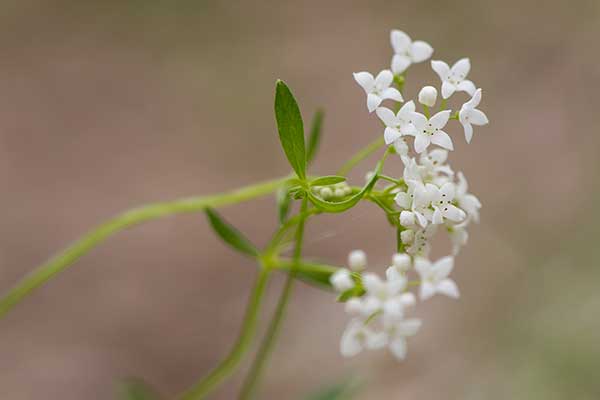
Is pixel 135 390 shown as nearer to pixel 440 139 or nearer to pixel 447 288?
pixel 447 288

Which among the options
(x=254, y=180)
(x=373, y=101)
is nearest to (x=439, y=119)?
(x=373, y=101)

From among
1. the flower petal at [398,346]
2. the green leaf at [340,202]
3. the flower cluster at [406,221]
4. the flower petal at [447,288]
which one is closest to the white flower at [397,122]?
the flower cluster at [406,221]

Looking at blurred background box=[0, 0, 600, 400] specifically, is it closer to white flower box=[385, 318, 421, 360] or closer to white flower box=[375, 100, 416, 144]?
white flower box=[385, 318, 421, 360]

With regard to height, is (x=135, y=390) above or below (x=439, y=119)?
below

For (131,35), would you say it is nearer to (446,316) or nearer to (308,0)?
(308,0)

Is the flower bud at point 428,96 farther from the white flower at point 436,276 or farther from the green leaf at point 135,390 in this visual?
the green leaf at point 135,390

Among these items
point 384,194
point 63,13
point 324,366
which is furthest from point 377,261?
point 63,13
